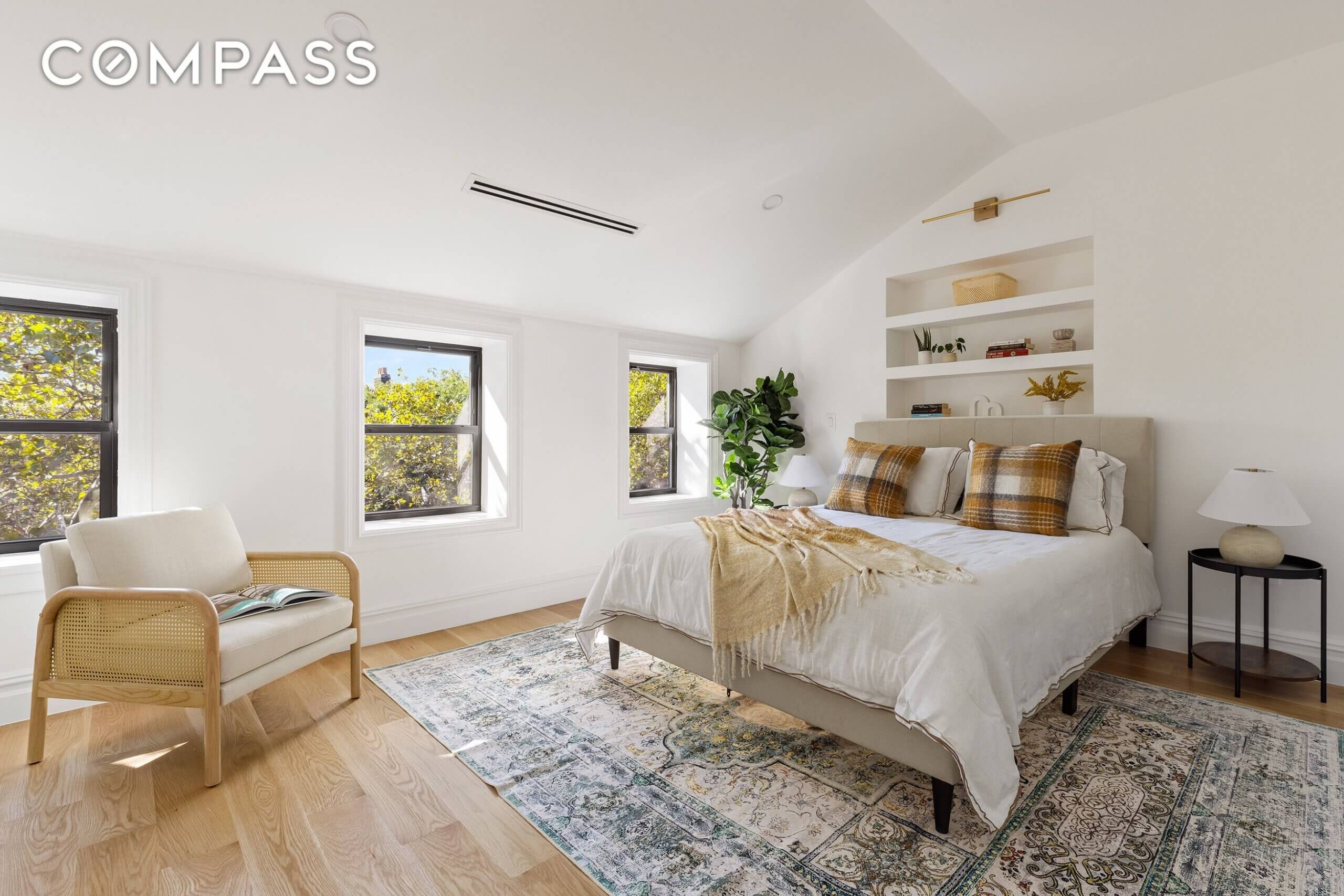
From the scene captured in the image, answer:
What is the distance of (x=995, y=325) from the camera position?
4.16m

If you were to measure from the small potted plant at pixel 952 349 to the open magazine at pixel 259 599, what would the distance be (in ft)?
12.3

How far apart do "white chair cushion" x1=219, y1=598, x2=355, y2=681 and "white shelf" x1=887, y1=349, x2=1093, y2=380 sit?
11.7 ft

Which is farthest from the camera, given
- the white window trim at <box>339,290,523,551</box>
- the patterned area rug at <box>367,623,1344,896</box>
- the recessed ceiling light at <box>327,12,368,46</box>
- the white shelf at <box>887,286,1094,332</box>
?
the white shelf at <box>887,286,1094,332</box>

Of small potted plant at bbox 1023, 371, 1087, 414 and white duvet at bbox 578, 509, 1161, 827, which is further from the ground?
small potted plant at bbox 1023, 371, 1087, 414

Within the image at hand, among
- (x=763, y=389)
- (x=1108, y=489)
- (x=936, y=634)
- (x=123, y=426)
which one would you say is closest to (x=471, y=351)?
(x=123, y=426)

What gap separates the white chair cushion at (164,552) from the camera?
7.59 feet

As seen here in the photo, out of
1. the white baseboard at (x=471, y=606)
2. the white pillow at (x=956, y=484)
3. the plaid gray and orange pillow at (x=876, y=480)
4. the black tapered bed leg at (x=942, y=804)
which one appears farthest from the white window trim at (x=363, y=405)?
the black tapered bed leg at (x=942, y=804)

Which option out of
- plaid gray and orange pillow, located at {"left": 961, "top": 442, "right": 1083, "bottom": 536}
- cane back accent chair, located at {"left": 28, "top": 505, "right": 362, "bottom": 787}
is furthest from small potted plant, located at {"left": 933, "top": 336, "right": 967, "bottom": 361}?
cane back accent chair, located at {"left": 28, "top": 505, "right": 362, "bottom": 787}

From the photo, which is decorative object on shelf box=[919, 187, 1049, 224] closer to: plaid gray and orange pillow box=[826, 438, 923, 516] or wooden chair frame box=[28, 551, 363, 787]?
plaid gray and orange pillow box=[826, 438, 923, 516]

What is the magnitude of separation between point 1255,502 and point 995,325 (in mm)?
1805

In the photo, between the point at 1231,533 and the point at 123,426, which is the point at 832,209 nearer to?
the point at 1231,533

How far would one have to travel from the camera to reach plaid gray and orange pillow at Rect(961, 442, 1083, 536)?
3.00 meters

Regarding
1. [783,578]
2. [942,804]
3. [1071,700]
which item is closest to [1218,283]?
[1071,700]

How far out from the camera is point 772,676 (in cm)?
226
